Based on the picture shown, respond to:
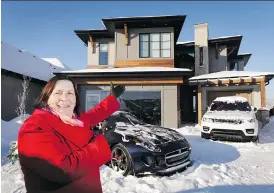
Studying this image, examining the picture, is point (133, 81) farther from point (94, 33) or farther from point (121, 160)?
point (121, 160)

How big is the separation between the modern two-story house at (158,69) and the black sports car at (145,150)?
7004 millimetres

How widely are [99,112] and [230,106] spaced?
821cm

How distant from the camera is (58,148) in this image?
121cm

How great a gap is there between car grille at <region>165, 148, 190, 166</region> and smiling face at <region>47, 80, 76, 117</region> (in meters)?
3.16

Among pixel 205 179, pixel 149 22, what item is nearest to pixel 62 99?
pixel 205 179

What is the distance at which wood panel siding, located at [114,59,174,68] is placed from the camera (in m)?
13.8

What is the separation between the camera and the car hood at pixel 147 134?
4383mm

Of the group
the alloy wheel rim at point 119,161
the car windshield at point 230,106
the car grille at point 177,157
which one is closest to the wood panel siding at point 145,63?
the car windshield at point 230,106

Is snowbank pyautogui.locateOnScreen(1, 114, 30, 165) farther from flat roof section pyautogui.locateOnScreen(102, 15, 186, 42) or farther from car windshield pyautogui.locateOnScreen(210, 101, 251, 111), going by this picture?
flat roof section pyautogui.locateOnScreen(102, 15, 186, 42)

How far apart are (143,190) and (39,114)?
108 inches

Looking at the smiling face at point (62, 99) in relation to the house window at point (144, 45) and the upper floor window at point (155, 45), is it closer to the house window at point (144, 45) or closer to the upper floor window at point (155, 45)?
the upper floor window at point (155, 45)

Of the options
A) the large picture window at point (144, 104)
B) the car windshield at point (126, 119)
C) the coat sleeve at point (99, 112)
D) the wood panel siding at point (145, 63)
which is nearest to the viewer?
the coat sleeve at point (99, 112)

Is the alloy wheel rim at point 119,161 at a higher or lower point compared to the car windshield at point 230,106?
lower

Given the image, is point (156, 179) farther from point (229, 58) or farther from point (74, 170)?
point (229, 58)
